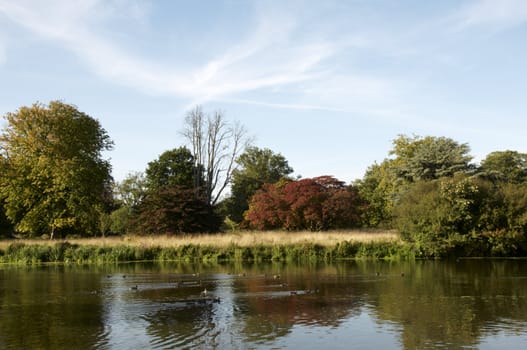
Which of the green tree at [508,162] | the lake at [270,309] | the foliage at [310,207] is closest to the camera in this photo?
the lake at [270,309]

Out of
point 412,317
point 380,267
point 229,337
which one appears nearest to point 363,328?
point 412,317

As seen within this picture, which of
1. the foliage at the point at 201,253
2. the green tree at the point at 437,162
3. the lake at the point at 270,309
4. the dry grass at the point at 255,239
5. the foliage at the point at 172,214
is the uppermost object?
the green tree at the point at 437,162

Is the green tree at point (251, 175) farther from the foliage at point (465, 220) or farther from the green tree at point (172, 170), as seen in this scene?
the foliage at point (465, 220)

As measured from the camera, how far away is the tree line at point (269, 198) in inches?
1449

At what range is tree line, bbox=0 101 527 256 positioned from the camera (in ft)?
121

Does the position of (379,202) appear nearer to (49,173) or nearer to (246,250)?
(246,250)

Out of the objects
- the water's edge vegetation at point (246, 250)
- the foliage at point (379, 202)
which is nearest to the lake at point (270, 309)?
the water's edge vegetation at point (246, 250)

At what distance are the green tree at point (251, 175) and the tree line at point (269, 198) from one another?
14220 millimetres

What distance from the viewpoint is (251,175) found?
75.8m

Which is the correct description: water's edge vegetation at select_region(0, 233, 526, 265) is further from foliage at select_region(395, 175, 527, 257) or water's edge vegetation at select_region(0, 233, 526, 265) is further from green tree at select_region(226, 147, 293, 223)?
green tree at select_region(226, 147, 293, 223)

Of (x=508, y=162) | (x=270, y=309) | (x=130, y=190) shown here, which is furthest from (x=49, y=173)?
(x=508, y=162)

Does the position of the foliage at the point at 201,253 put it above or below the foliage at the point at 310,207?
below

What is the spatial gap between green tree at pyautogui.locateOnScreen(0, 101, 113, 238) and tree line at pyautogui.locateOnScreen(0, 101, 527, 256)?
84 millimetres

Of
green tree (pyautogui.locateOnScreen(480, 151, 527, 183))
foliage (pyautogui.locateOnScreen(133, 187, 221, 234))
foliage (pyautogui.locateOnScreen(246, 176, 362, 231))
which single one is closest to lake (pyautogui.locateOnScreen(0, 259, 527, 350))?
foliage (pyautogui.locateOnScreen(133, 187, 221, 234))
